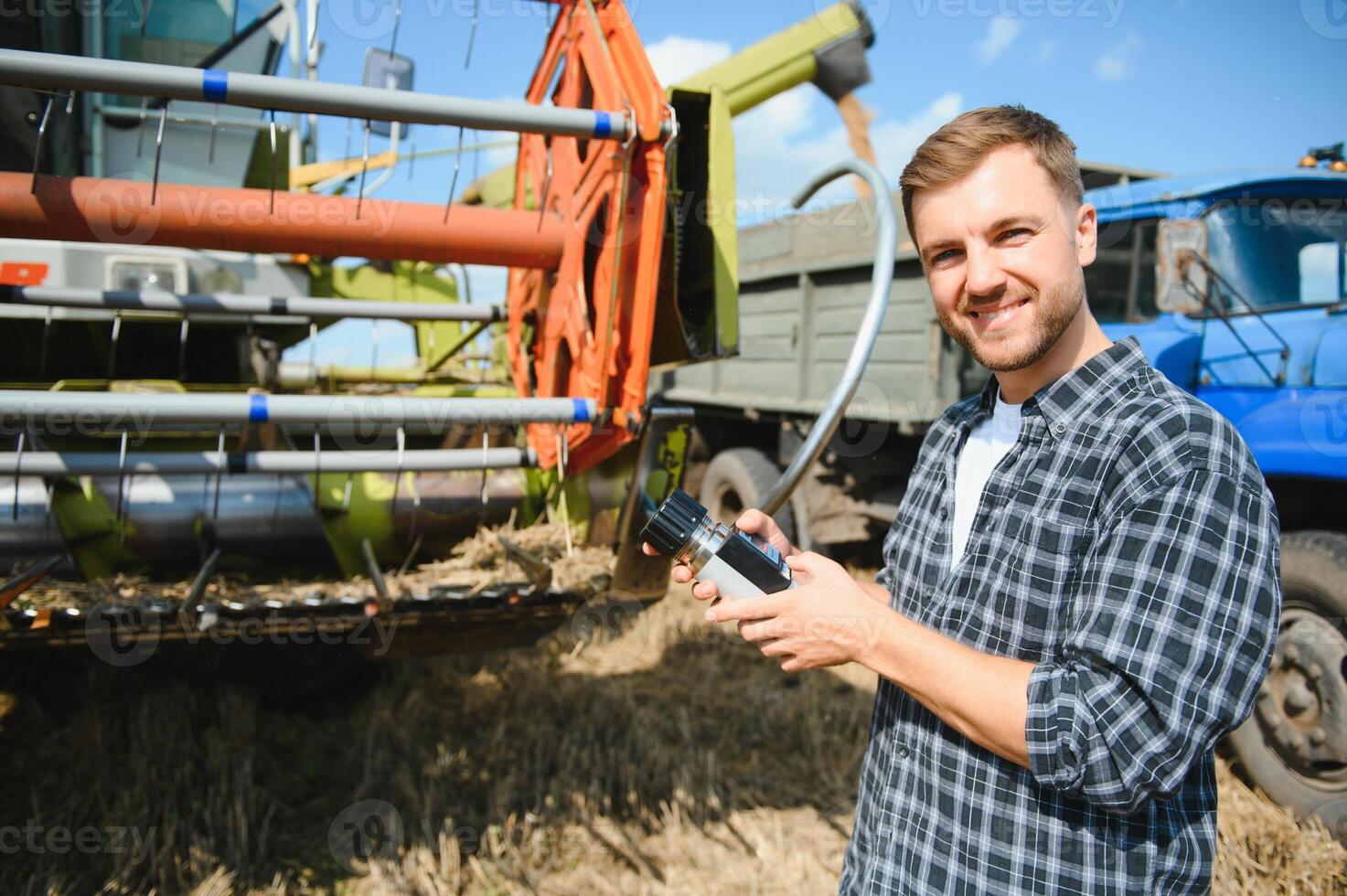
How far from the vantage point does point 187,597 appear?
2232mm

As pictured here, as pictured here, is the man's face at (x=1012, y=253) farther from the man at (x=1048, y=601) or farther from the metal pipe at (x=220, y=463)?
the metal pipe at (x=220, y=463)

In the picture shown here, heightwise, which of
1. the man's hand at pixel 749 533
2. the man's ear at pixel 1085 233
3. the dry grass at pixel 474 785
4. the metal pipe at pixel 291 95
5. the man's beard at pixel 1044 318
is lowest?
the dry grass at pixel 474 785

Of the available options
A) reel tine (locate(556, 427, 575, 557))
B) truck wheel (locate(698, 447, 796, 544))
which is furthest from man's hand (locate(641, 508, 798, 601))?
truck wheel (locate(698, 447, 796, 544))

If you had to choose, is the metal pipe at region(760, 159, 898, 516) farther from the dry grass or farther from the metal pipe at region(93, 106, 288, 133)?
the metal pipe at region(93, 106, 288, 133)

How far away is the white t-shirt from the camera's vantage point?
1.36 metres

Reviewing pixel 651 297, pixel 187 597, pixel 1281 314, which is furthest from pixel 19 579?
pixel 1281 314

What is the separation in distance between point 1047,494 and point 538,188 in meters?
2.50

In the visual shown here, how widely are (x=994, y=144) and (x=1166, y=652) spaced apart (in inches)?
26.5

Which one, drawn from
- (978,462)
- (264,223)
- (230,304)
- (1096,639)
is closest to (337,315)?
(230,304)

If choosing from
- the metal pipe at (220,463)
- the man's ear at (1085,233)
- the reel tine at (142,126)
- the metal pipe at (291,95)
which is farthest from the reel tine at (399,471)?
the man's ear at (1085,233)

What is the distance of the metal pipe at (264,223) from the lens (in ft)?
7.00

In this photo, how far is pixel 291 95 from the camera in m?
1.99

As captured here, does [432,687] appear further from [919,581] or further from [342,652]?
[919,581]

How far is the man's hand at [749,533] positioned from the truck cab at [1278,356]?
2139 mm
